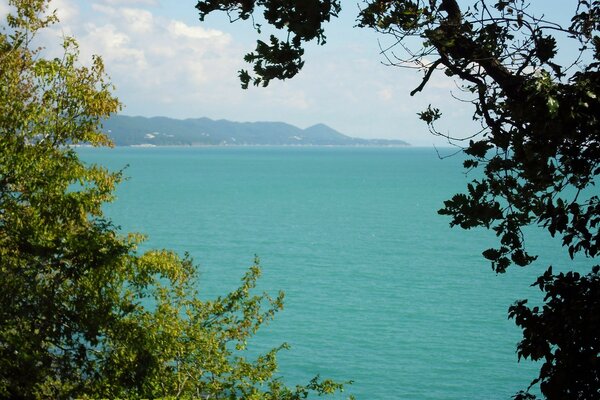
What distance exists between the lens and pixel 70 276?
11.8m

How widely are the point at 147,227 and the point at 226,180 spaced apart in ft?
219

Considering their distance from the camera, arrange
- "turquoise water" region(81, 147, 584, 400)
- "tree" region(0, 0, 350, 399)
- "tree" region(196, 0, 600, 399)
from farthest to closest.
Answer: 1. "turquoise water" region(81, 147, 584, 400)
2. "tree" region(0, 0, 350, 399)
3. "tree" region(196, 0, 600, 399)

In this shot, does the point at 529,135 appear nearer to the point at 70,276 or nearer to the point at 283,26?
the point at 283,26

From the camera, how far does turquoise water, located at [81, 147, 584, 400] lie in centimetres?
3216

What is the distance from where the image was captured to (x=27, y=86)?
1345 centimetres

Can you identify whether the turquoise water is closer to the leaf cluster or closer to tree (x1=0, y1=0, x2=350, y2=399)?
tree (x1=0, y1=0, x2=350, y2=399)

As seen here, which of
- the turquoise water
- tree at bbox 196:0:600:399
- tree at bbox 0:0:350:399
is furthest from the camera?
the turquoise water

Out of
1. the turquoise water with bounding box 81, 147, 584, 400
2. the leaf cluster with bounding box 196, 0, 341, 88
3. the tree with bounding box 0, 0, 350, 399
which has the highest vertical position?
the leaf cluster with bounding box 196, 0, 341, 88

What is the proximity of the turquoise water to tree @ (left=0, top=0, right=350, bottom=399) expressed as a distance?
1602cm

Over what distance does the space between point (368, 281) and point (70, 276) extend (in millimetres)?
39112

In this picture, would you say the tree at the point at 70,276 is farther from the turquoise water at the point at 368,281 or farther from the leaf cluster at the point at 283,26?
the turquoise water at the point at 368,281

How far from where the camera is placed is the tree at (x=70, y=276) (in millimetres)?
11086

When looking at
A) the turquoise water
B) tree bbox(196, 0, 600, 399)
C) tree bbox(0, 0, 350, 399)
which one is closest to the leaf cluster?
tree bbox(196, 0, 600, 399)

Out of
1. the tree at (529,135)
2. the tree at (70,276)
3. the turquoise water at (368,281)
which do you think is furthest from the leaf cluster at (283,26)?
the turquoise water at (368,281)
